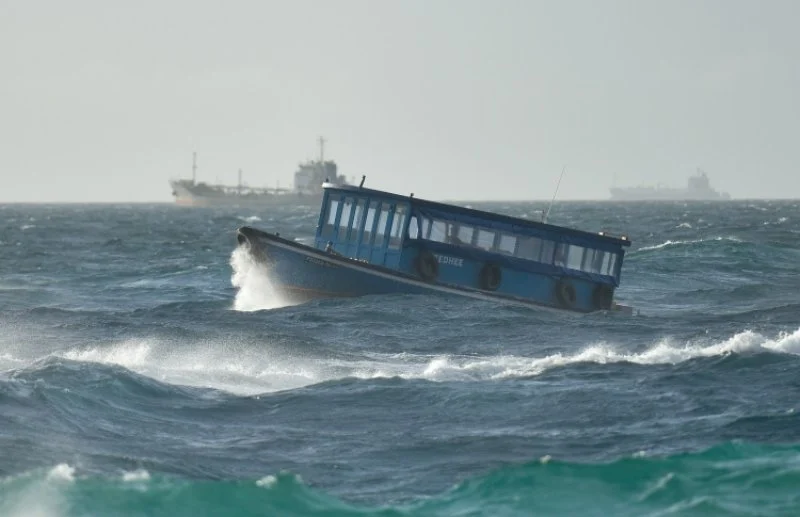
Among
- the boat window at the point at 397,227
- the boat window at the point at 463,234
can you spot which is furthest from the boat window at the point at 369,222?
the boat window at the point at 463,234

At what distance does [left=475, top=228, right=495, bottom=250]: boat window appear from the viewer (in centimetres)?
3800

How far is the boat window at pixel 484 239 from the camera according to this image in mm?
38000

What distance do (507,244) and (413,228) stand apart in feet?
8.58

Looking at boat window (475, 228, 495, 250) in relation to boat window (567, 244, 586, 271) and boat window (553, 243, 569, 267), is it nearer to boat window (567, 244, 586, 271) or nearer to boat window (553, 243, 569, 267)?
boat window (553, 243, 569, 267)

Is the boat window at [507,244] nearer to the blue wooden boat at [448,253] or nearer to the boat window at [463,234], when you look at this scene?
the blue wooden boat at [448,253]

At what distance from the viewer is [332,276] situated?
3741 centimetres

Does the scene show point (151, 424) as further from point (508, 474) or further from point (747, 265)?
point (747, 265)

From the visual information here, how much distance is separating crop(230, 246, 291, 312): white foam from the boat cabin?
6.33 feet

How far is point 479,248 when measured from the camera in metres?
38.1

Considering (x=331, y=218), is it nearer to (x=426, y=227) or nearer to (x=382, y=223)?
A: (x=382, y=223)

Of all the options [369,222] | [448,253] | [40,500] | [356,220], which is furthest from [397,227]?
[40,500]

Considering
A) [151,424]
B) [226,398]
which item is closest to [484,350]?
[226,398]

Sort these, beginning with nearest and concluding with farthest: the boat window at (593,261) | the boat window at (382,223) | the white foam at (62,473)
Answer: the white foam at (62,473)
the boat window at (382,223)
the boat window at (593,261)

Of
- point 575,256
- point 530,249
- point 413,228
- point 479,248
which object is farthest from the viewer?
point 575,256
